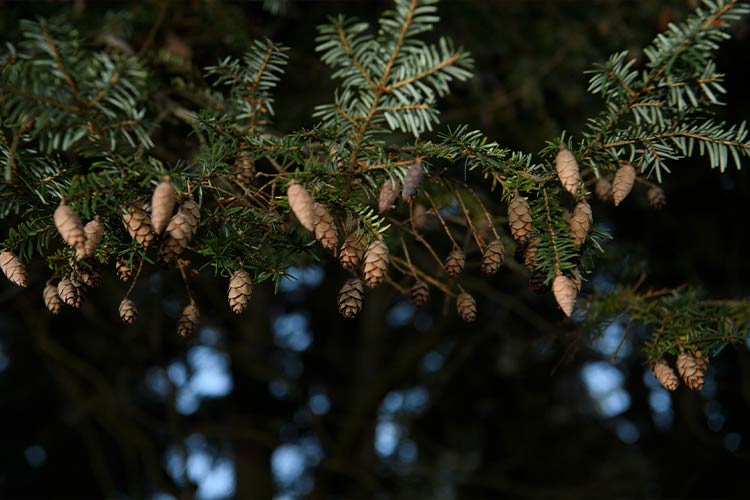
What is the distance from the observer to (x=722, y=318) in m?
1.19

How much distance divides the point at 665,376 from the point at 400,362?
2752mm

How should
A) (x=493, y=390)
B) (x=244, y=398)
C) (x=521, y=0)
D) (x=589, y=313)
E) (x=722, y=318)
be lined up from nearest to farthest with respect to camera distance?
(x=722, y=318), (x=589, y=313), (x=521, y=0), (x=244, y=398), (x=493, y=390)

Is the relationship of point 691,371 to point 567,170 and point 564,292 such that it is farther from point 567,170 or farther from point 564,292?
point 567,170

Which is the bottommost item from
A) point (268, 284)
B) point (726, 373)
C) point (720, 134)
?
point (268, 284)

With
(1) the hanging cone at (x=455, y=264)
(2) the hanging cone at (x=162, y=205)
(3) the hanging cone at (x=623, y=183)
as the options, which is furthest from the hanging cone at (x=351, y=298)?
(3) the hanging cone at (x=623, y=183)

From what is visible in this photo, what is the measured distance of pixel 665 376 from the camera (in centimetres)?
111

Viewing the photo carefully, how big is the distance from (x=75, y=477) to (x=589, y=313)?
154 inches

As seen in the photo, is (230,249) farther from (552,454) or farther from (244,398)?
(552,454)

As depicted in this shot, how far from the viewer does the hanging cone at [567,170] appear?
0.93 meters

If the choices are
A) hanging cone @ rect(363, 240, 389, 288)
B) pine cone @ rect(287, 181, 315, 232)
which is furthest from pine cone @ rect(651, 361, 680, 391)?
pine cone @ rect(287, 181, 315, 232)

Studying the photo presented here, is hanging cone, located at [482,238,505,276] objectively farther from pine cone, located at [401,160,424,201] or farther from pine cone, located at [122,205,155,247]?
pine cone, located at [122,205,155,247]

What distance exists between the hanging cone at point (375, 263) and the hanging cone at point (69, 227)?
0.38 meters

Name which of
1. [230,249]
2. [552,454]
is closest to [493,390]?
[552,454]

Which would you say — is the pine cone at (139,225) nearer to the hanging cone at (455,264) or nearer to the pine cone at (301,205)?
the pine cone at (301,205)
